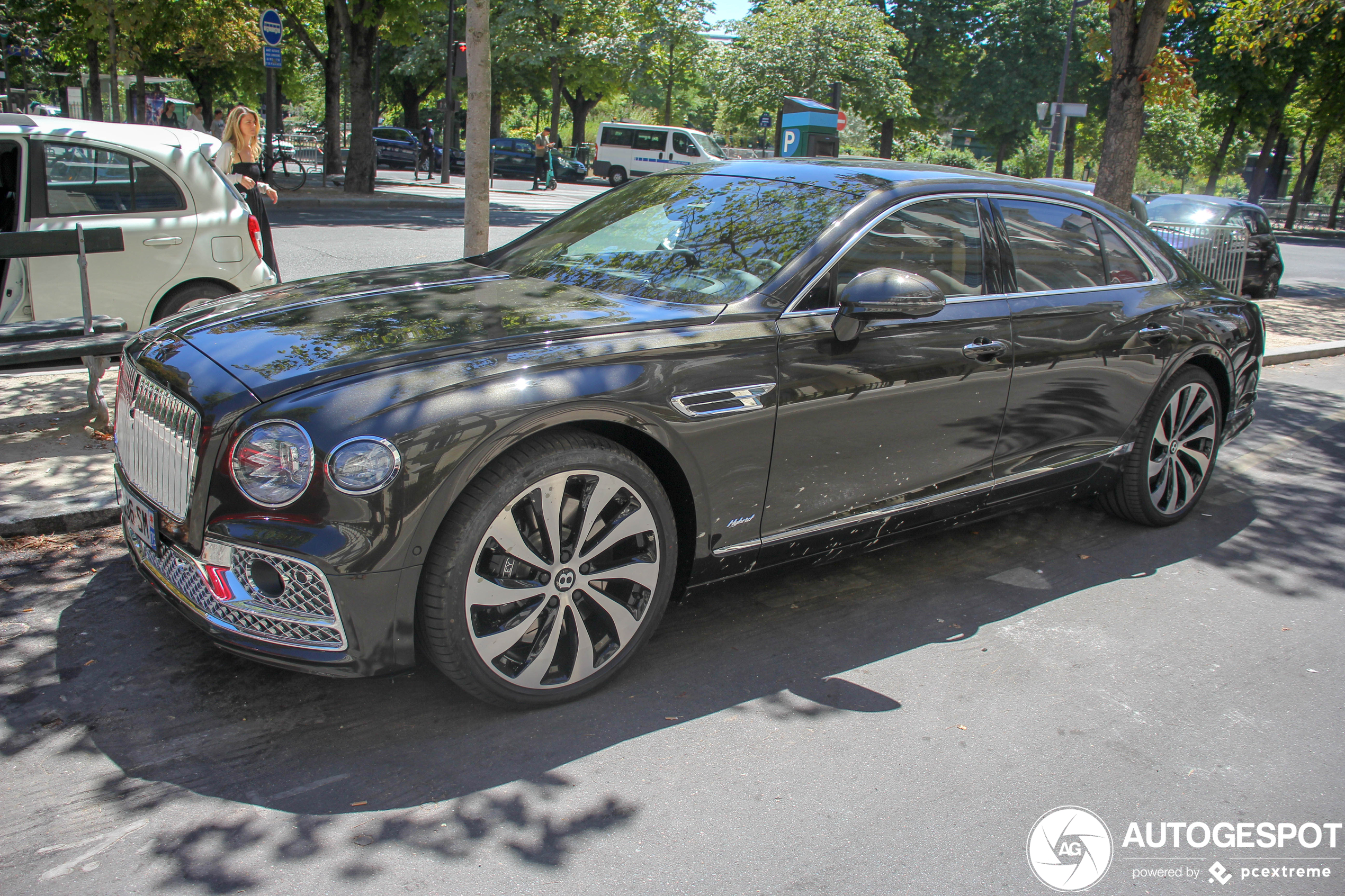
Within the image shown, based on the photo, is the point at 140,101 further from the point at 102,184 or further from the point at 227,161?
the point at 102,184

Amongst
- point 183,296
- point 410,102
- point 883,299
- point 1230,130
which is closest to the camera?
point 883,299

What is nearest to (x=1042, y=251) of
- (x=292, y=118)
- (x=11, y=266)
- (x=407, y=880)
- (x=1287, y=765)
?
(x=1287, y=765)

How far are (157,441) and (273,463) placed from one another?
59 centimetres

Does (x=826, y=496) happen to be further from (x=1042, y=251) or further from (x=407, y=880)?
(x=407, y=880)

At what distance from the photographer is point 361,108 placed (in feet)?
67.6

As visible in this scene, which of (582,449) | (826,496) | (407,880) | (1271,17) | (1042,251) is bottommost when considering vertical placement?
(407,880)

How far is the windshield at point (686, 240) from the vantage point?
12.0 ft

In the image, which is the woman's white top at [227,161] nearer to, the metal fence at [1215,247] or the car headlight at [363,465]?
the car headlight at [363,465]

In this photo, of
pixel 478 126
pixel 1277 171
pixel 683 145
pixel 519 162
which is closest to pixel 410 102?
pixel 519 162

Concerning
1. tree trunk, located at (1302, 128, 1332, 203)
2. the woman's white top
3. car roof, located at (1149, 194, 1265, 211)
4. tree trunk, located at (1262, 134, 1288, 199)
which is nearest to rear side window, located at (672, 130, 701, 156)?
car roof, located at (1149, 194, 1265, 211)

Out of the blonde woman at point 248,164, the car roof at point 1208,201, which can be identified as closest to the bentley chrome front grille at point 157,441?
the blonde woman at point 248,164

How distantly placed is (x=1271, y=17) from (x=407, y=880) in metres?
14.4

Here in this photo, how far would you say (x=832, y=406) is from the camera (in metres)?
3.54

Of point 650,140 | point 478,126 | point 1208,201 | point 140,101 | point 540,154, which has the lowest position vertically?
point 478,126
